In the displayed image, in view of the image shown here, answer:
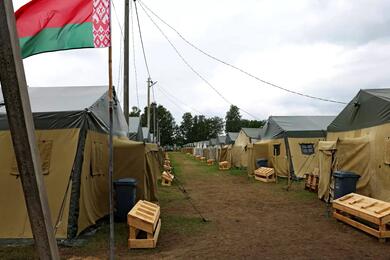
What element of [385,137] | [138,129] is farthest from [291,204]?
[138,129]

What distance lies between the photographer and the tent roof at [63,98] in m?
8.65

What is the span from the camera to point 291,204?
12.7m

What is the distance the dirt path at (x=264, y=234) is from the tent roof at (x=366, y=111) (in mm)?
2922

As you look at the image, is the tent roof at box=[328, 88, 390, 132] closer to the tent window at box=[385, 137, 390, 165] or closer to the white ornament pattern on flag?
the tent window at box=[385, 137, 390, 165]

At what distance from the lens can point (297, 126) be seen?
22.5 metres

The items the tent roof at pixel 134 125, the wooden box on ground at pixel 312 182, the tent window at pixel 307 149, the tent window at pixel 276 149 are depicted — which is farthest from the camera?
the tent roof at pixel 134 125

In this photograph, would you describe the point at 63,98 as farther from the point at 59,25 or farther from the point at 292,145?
the point at 292,145

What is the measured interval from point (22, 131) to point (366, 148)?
420 inches

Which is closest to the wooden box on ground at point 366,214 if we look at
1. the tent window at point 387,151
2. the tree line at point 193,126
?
the tent window at point 387,151

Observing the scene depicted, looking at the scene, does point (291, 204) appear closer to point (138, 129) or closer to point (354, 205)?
point (354, 205)

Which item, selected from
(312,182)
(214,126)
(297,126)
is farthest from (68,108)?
(214,126)

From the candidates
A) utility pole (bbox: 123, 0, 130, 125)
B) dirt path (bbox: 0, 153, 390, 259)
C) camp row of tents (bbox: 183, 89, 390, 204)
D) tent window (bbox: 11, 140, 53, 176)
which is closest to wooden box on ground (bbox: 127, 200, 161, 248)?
dirt path (bbox: 0, 153, 390, 259)

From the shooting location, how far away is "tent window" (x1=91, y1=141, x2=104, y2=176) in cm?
927

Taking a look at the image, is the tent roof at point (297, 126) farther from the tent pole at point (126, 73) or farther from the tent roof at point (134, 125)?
the tent pole at point (126, 73)
